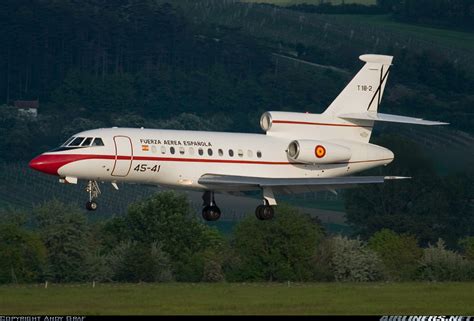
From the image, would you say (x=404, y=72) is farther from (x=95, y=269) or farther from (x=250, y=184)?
(x=250, y=184)

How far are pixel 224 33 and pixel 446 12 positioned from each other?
79.2 ft

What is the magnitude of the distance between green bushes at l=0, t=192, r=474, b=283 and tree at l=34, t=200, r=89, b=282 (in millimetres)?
47

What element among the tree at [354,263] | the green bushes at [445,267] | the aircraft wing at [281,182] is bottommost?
the tree at [354,263]

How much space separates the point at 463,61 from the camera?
125 meters

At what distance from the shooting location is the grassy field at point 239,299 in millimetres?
37938

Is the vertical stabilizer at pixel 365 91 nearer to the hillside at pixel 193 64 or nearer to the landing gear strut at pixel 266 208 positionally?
the landing gear strut at pixel 266 208

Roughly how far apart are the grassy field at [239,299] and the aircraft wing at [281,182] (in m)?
3.17

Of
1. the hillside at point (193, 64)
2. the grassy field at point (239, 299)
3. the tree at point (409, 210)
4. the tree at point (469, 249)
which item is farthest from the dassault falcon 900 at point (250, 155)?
the hillside at point (193, 64)

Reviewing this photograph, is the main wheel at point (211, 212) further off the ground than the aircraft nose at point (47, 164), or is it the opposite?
the aircraft nose at point (47, 164)

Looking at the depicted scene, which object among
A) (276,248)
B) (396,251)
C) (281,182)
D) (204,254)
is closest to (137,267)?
(276,248)

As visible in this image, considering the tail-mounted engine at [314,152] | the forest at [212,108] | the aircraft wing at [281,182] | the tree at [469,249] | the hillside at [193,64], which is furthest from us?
the hillside at [193,64]

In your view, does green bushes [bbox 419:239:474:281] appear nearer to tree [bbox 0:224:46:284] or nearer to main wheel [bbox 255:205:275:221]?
main wheel [bbox 255:205:275:221]

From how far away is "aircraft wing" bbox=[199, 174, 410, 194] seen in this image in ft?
146

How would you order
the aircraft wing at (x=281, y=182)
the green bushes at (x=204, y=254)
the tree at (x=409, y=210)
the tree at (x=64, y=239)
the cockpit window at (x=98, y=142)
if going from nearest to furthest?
Answer: the cockpit window at (x=98, y=142), the aircraft wing at (x=281, y=182), the green bushes at (x=204, y=254), the tree at (x=64, y=239), the tree at (x=409, y=210)
